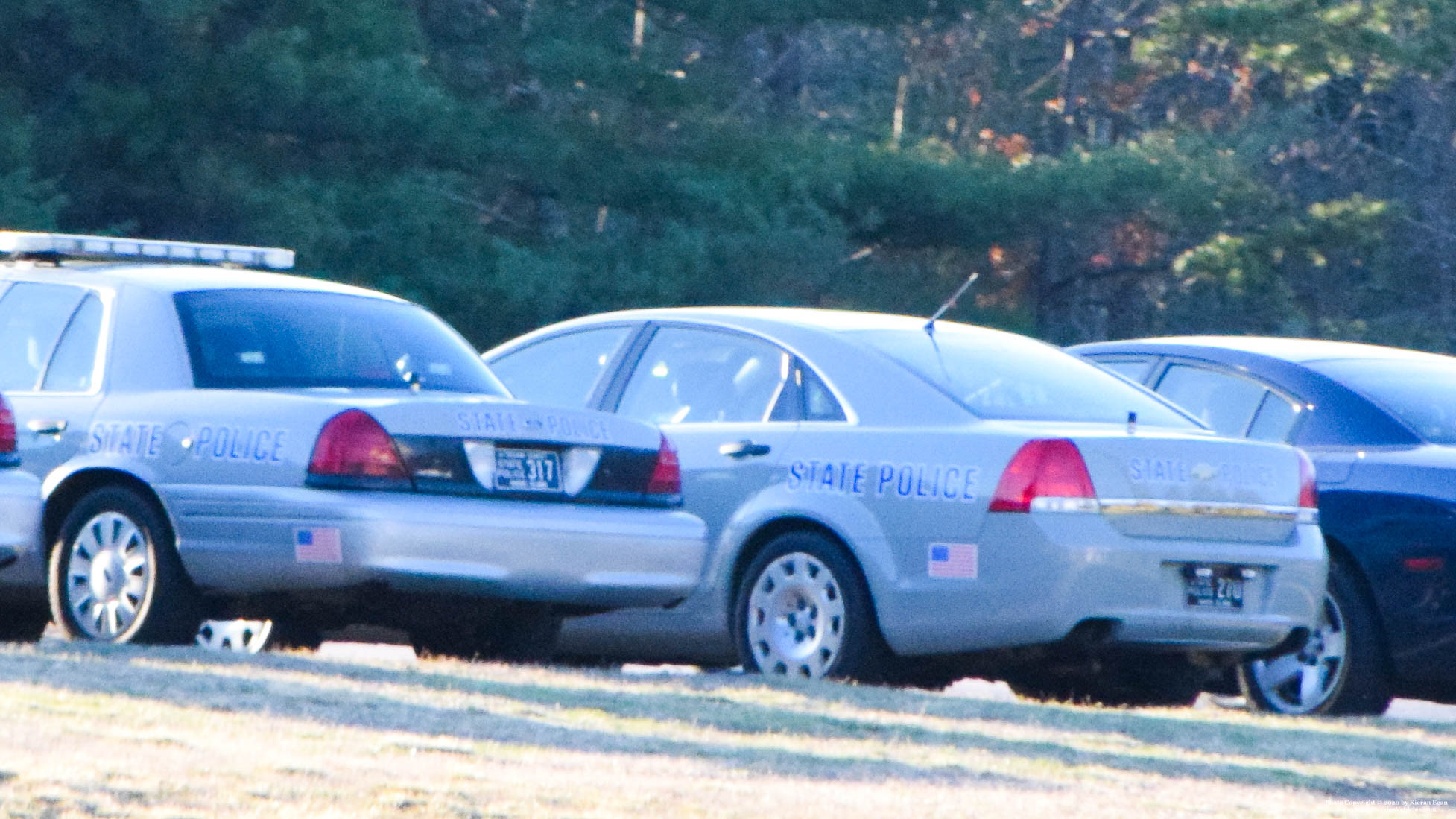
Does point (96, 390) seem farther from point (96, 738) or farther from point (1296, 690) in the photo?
point (1296, 690)

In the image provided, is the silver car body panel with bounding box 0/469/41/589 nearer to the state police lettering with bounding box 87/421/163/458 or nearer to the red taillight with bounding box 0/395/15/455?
the red taillight with bounding box 0/395/15/455

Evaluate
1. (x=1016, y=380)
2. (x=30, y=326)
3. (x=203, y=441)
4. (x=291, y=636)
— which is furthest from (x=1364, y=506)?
(x=30, y=326)

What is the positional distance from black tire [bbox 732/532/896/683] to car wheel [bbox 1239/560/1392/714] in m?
1.47

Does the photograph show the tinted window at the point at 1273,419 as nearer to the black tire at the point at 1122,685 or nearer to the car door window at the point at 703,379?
the black tire at the point at 1122,685

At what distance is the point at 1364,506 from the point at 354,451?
3.61m

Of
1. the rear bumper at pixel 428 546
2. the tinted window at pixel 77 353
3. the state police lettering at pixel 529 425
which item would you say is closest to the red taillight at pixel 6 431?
the tinted window at pixel 77 353

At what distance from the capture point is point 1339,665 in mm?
9070

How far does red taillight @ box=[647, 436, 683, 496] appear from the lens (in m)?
8.37

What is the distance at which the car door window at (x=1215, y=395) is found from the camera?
9492mm

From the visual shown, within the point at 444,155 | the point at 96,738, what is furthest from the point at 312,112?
the point at 96,738

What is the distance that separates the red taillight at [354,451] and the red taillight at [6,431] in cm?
128

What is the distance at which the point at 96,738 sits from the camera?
19.2 feet

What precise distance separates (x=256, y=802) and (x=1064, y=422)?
394cm

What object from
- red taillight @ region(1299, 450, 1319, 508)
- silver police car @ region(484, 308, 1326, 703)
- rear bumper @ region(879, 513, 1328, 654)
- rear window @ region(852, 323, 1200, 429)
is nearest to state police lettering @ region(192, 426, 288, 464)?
silver police car @ region(484, 308, 1326, 703)
